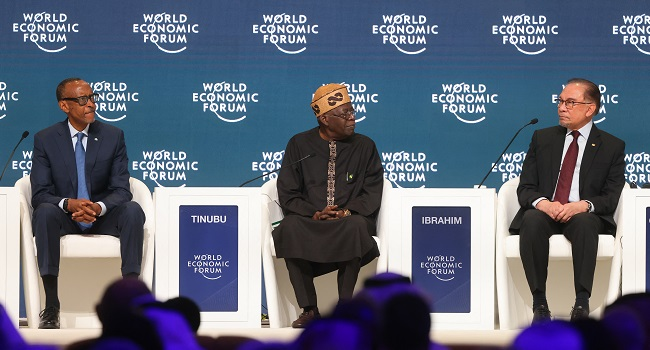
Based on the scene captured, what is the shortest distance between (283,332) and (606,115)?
3.12 metres

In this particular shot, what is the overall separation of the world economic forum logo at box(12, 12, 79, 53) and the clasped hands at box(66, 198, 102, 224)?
5.54ft

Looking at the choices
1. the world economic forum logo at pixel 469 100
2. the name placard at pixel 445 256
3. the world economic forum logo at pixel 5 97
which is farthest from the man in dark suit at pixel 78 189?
the world economic forum logo at pixel 469 100

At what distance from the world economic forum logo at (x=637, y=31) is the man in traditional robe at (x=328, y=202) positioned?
6.22 ft

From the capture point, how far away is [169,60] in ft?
Result: 20.2

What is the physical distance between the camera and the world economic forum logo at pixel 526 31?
603 cm

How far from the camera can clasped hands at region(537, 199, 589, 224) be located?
185 inches

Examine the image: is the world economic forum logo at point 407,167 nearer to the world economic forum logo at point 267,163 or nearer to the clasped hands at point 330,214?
the world economic forum logo at point 267,163

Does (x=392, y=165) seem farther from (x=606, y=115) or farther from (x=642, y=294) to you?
(x=642, y=294)

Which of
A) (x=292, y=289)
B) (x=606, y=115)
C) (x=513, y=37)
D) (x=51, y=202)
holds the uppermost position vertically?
(x=513, y=37)

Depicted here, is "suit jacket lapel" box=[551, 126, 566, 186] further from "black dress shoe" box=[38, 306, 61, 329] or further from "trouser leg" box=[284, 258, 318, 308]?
"black dress shoe" box=[38, 306, 61, 329]

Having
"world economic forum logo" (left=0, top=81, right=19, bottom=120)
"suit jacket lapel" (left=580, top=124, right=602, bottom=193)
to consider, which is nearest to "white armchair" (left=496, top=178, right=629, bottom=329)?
"suit jacket lapel" (left=580, top=124, right=602, bottom=193)

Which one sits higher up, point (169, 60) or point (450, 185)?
point (169, 60)

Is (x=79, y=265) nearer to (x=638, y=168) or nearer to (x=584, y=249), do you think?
(x=584, y=249)

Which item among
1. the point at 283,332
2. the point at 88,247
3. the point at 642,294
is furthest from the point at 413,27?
the point at 642,294
